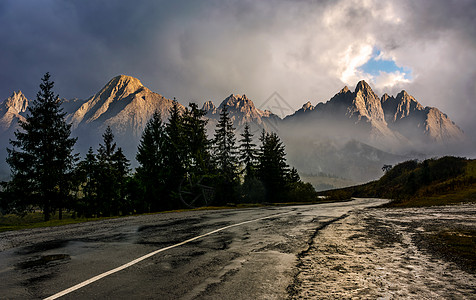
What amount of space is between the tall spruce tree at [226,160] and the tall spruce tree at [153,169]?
33.8 feet

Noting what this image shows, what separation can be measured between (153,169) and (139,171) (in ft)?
8.13

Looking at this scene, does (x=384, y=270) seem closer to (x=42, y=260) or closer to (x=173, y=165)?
(x=42, y=260)

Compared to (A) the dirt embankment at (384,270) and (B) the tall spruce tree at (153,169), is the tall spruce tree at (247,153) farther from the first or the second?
(A) the dirt embankment at (384,270)

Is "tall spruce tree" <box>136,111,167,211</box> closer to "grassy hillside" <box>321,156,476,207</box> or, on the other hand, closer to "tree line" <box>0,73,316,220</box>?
"tree line" <box>0,73,316,220</box>

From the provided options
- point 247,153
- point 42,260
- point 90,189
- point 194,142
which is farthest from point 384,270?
point 247,153

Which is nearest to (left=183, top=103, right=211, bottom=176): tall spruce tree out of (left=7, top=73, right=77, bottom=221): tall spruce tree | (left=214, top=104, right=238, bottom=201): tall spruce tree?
(left=214, top=104, right=238, bottom=201): tall spruce tree

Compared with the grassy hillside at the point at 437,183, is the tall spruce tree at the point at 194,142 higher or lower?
higher

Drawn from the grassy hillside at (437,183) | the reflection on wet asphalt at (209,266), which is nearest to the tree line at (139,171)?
the grassy hillside at (437,183)

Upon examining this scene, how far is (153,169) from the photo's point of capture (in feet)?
159

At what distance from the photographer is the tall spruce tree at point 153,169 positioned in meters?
47.5

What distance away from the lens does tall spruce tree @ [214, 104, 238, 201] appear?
155ft

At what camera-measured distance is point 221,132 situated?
5578 centimetres

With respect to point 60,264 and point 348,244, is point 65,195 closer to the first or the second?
A: point 60,264

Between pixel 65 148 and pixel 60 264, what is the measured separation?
114ft
